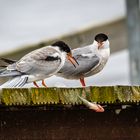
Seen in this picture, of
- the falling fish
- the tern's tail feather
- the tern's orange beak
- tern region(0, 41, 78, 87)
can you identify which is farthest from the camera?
the tern's orange beak

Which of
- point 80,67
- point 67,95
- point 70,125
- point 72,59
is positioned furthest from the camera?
point 80,67

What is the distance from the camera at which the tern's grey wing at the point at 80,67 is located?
600 cm

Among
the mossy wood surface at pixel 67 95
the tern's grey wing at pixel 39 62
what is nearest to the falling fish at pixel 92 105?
the mossy wood surface at pixel 67 95

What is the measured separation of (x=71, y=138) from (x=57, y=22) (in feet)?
34.4

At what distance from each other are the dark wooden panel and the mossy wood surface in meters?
0.14

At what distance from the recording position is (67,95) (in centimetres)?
398

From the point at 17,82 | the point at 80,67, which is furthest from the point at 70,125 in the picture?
the point at 80,67

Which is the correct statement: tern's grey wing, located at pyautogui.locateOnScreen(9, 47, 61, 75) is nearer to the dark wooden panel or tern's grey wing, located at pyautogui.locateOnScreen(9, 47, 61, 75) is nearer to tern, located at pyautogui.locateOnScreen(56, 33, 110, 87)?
tern, located at pyautogui.locateOnScreen(56, 33, 110, 87)

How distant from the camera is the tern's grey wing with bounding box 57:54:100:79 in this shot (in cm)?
600

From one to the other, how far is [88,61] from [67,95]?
2271mm

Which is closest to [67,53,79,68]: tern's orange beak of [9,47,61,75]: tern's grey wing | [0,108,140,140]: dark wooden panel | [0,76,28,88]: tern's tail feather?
[9,47,61,75]: tern's grey wing

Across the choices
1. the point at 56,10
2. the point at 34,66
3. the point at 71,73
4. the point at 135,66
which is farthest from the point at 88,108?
the point at 56,10

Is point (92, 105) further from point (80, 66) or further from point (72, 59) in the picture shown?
point (80, 66)

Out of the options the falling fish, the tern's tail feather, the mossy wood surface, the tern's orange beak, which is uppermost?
the tern's orange beak
